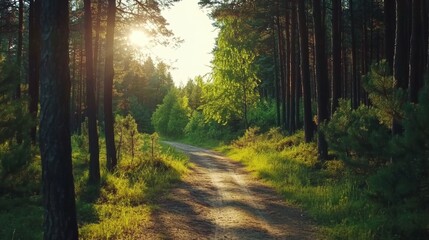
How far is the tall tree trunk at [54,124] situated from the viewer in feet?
20.6

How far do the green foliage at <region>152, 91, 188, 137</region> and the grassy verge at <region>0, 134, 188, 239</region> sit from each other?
47.8 metres

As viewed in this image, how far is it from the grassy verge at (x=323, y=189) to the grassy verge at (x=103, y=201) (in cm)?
452

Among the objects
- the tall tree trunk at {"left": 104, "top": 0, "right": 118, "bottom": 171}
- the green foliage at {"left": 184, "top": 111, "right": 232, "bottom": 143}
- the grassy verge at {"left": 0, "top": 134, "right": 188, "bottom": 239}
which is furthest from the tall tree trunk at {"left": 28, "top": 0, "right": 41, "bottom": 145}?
the green foliage at {"left": 184, "top": 111, "right": 232, "bottom": 143}

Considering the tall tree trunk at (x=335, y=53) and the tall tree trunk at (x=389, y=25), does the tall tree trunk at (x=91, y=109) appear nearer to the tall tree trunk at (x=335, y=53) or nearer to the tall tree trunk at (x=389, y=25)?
the tall tree trunk at (x=389, y=25)

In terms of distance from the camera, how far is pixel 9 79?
1045 cm

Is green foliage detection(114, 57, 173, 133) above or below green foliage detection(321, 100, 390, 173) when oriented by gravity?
above

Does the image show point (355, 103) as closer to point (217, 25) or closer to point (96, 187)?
point (217, 25)

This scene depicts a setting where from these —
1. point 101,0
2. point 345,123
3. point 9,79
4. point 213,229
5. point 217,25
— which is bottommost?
point 213,229

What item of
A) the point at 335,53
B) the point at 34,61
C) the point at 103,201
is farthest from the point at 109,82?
the point at 335,53

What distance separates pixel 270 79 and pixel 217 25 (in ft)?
52.4

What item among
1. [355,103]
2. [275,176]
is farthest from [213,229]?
[355,103]

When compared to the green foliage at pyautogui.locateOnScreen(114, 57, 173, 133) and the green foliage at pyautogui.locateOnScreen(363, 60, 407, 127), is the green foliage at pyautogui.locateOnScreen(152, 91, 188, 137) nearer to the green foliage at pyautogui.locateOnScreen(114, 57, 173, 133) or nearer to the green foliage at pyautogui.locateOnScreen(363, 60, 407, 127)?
the green foliage at pyautogui.locateOnScreen(114, 57, 173, 133)

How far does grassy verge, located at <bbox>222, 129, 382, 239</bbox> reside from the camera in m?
9.41

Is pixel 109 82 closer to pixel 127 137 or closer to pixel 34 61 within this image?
pixel 34 61
